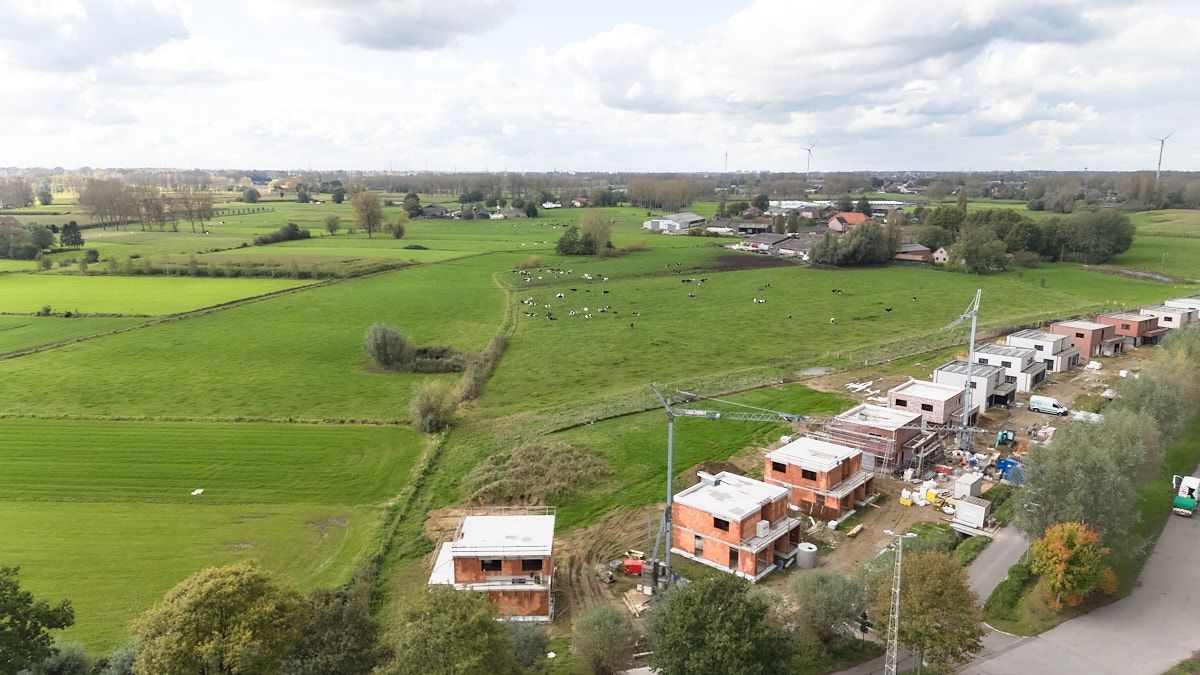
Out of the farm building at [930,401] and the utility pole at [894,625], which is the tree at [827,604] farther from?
the farm building at [930,401]

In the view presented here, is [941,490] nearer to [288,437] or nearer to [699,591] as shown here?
[699,591]

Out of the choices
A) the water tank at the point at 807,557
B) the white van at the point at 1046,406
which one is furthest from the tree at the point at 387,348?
the white van at the point at 1046,406

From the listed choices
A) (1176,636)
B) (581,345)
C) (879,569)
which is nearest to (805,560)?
(879,569)

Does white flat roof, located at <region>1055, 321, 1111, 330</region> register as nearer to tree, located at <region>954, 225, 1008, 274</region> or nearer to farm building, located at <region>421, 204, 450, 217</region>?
tree, located at <region>954, 225, 1008, 274</region>

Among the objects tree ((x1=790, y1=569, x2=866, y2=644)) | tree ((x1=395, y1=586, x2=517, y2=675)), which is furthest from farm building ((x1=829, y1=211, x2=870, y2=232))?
tree ((x1=395, y1=586, x2=517, y2=675))

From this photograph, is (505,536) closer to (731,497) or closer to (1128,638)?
(731,497)

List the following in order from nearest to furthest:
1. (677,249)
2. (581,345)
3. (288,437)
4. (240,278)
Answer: (288,437) < (581,345) < (240,278) < (677,249)

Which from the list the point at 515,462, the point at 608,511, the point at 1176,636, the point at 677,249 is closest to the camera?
the point at 1176,636
